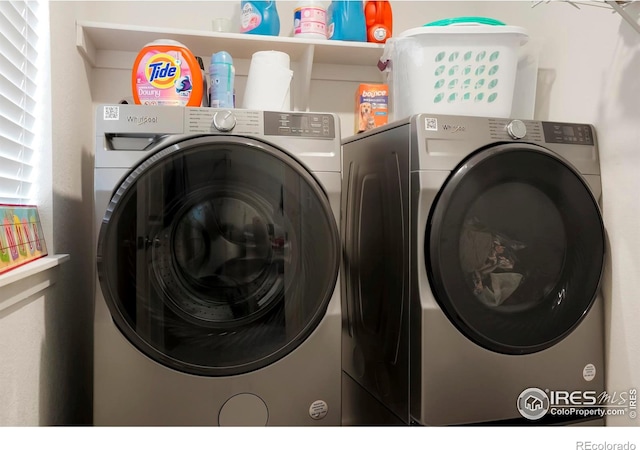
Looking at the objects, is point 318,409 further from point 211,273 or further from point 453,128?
point 453,128

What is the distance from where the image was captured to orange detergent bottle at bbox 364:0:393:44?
2.03 m

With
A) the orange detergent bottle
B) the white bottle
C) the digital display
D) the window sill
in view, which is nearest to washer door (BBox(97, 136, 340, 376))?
the window sill

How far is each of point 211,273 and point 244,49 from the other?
1013 mm

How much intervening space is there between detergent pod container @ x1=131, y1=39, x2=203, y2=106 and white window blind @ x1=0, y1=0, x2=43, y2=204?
0.85ft

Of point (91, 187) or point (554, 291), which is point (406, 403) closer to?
point (554, 291)

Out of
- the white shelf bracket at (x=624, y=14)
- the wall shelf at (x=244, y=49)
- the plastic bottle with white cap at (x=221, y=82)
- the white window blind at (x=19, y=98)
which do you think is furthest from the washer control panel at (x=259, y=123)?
the white shelf bracket at (x=624, y=14)

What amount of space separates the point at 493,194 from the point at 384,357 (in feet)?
1.89

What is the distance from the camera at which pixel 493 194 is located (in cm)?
143

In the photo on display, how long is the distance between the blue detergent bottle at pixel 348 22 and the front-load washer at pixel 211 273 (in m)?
0.79

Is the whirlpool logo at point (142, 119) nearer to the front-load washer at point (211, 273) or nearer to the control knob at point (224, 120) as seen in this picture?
the front-load washer at point (211, 273)

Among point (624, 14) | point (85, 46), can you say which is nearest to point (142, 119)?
point (85, 46)

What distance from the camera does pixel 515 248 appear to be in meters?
1.45

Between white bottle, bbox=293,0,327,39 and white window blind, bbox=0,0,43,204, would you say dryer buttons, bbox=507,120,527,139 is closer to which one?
white bottle, bbox=293,0,327,39

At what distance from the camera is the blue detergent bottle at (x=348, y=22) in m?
2.01
